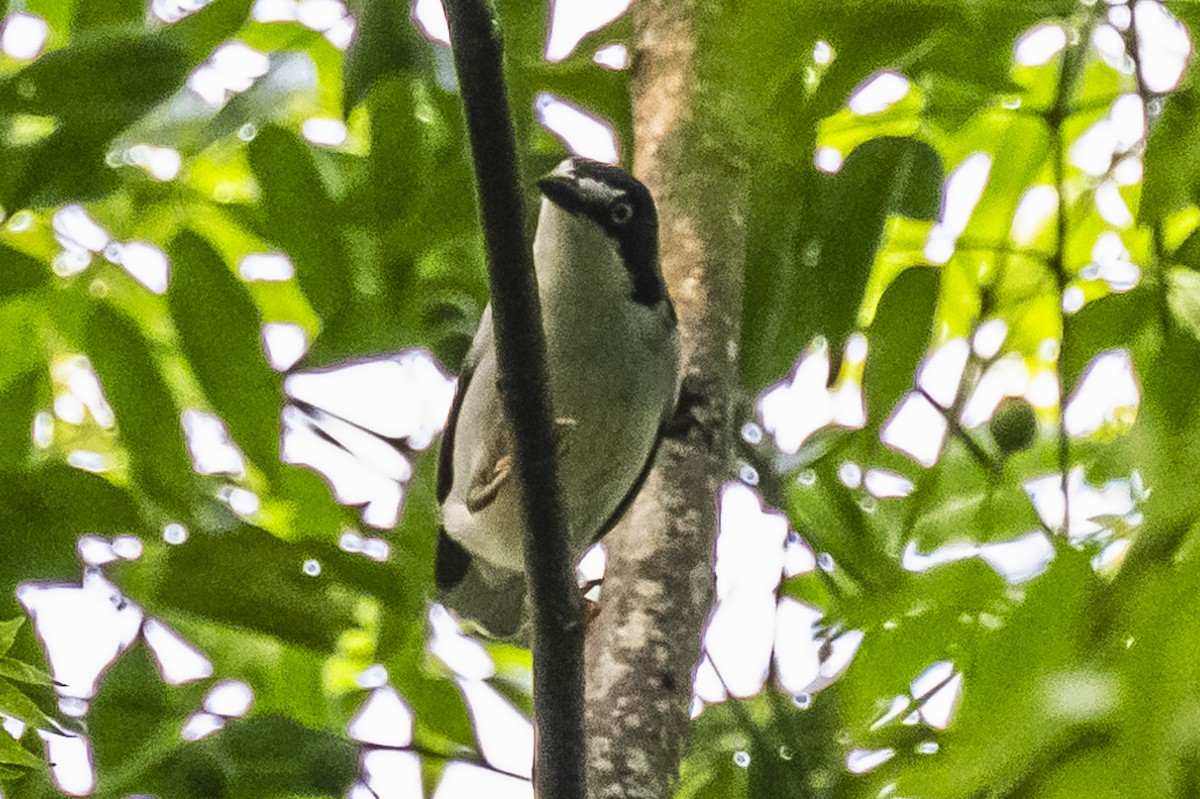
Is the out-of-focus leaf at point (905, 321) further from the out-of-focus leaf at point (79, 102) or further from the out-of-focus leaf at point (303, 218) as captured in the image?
the out-of-focus leaf at point (79, 102)

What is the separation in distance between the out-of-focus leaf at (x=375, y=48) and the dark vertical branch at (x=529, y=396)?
67 centimetres

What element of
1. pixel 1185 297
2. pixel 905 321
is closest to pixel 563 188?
pixel 905 321

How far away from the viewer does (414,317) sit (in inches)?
97.7

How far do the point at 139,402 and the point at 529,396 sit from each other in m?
0.92

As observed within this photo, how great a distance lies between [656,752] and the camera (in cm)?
225

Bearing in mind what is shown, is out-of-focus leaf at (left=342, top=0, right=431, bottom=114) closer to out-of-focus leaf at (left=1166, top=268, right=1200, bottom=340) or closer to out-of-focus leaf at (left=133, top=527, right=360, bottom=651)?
out-of-focus leaf at (left=133, top=527, right=360, bottom=651)

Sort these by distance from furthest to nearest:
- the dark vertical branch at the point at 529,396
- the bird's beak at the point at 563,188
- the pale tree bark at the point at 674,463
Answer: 1. the bird's beak at the point at 563,188
2. the pale tree bark at the point at 674,463
3. the dark vertical branch at the point at 529,396

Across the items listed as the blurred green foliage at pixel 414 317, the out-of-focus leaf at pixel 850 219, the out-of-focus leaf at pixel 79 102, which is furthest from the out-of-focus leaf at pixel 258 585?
the out-of-focus leaf at pixel 850 219

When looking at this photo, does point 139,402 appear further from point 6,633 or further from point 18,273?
point 6,633

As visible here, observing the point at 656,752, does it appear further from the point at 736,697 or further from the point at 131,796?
the point at 131,796

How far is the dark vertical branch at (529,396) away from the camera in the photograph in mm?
1524

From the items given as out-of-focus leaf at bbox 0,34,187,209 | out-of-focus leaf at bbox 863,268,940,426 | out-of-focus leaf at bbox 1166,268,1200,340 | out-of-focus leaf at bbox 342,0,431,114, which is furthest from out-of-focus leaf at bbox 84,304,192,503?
out-of-focus leaf at bbox 1166,268,1200,340

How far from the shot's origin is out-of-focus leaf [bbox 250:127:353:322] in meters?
2.37

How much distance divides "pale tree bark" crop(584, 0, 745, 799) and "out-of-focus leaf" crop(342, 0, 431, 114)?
2.38 feet
